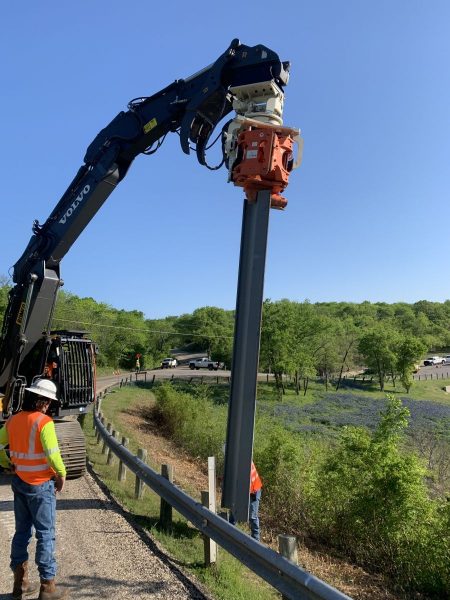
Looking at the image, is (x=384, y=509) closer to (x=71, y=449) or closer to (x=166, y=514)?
(x=166, y=514)

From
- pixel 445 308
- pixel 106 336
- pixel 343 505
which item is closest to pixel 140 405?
pixel 343 505

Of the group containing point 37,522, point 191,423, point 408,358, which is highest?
point 408,358

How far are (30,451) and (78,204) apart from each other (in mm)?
5933

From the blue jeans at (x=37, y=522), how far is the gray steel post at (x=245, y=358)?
168cm

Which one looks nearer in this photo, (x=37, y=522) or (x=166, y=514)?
(x=37, y=522)

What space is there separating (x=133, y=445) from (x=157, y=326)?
7841cm

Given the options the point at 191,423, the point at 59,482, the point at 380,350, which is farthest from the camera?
the point at 380,350

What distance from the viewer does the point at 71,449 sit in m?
8.74

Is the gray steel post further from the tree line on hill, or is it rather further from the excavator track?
the tree line on hill

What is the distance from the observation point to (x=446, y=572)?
24.2 feet

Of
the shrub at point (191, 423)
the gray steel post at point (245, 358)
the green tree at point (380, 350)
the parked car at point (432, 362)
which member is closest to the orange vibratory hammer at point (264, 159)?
the gray steel post at point (245, 358)

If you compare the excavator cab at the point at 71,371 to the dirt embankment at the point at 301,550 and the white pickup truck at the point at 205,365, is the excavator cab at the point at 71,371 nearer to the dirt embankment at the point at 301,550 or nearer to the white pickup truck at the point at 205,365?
the dirt embankment at the point at 301,550

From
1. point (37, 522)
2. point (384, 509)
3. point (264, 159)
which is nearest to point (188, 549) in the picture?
point (37, 522)

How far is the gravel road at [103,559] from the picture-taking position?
4.80m
